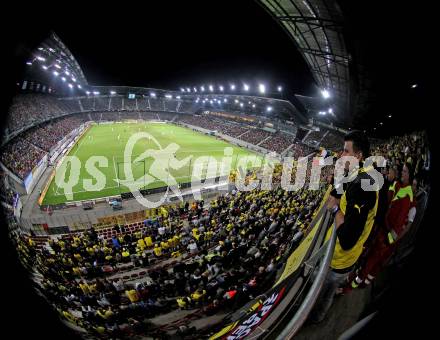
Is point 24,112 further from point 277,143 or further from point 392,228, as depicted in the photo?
point 277,143

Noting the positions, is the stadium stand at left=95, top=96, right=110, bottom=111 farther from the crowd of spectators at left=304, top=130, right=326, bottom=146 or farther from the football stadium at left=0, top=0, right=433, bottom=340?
the crowd of spectators at left=304, top=130, right=326, bottom=146

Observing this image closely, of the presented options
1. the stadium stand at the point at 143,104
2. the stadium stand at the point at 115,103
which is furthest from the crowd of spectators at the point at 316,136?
the stadium stand at the point at 115,103

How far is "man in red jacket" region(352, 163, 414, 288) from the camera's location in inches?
56.1

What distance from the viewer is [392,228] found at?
4.98 feet

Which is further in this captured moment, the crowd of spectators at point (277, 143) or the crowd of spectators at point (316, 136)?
the crowd of spectators at point (277, 143)

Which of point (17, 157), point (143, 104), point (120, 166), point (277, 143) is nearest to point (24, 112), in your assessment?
point (17, 157)

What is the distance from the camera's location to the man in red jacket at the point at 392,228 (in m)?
1.42

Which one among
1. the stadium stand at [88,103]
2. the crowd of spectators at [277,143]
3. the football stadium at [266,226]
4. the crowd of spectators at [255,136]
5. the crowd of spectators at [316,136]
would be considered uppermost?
the stadium stand at [88,103]

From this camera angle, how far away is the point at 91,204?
15961mm

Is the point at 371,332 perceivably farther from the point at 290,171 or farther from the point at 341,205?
the point at 290,171

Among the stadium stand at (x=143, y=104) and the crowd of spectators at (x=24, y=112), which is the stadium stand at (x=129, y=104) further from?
the crowd of spectators at (x=24, y=112)

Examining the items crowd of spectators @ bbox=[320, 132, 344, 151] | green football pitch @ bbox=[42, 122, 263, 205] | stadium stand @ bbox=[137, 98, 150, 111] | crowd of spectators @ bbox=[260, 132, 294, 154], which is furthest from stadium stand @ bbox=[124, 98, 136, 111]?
crowd of spectators @ bbox=[320, 132, 344, 151]

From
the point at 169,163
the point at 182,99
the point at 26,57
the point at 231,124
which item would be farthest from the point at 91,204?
the point at 182,99

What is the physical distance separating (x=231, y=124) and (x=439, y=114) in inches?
2224
